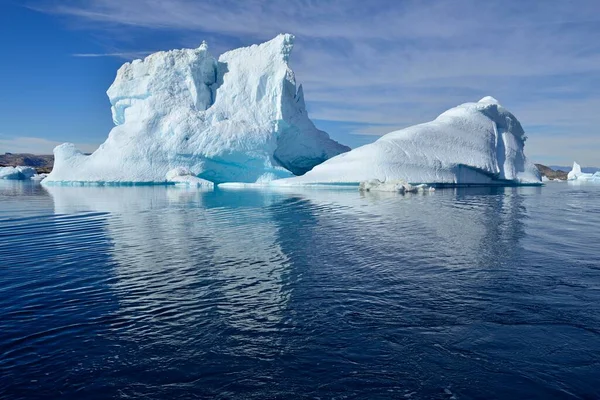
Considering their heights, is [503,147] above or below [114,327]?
A: above

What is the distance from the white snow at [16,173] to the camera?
61.3m

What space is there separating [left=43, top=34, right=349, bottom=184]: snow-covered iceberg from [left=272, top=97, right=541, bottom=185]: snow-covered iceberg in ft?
16.2

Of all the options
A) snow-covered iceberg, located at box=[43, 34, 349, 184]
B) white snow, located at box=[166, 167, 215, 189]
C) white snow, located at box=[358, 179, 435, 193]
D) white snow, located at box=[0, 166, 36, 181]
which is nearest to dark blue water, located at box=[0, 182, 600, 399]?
white snow, located at box=[358, 179, 435, 193]

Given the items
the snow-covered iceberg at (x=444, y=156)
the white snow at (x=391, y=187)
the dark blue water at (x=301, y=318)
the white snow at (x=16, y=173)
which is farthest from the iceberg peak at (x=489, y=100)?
the white snow at (x=16, y=173)

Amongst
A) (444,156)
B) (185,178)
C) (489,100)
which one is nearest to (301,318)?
(444,156)

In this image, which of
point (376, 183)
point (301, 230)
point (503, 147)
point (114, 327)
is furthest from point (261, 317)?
point (503, 147)

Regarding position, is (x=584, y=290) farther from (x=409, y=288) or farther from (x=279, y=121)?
(x=279, y=121)

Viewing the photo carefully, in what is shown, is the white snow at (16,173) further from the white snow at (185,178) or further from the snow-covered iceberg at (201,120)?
the white snow at (185,178)

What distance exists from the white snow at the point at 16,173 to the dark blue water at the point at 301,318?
61.5m

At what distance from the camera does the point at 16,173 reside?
62469mm

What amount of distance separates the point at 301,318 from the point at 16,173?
69996 mm

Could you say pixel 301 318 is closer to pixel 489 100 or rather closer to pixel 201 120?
pixel 201 120

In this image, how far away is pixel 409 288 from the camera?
6.19 meters

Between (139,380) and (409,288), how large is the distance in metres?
3.79
